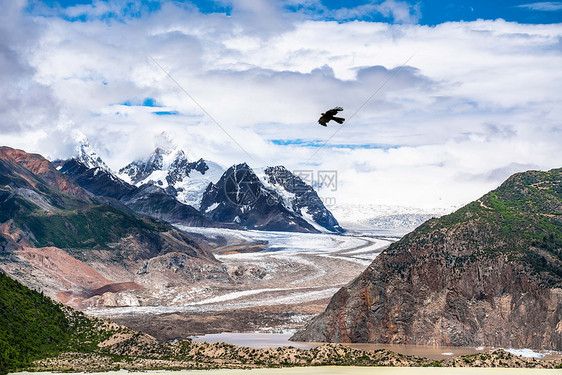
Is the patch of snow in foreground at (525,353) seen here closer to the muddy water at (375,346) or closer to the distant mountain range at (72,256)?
the muddy water at (375,346)

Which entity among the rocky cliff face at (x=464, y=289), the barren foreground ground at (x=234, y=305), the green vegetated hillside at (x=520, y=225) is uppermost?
the green vegetated hillside at (x=520, y=225)

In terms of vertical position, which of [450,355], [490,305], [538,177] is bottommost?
[450,355]

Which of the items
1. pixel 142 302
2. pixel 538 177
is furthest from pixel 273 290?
pixel 538 177

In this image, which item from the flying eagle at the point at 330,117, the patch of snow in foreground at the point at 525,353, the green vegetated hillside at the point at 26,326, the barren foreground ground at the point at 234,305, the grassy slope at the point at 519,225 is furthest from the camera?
the barren foreground ground at the point at 234,305

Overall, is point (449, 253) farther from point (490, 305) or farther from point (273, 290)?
point (273, 290)

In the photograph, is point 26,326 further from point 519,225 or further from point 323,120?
point 519,225

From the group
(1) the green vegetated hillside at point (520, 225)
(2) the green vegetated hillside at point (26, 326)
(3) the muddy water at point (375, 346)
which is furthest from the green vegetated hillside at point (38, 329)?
(1) the green vegetated hillside at point (520, 225)
